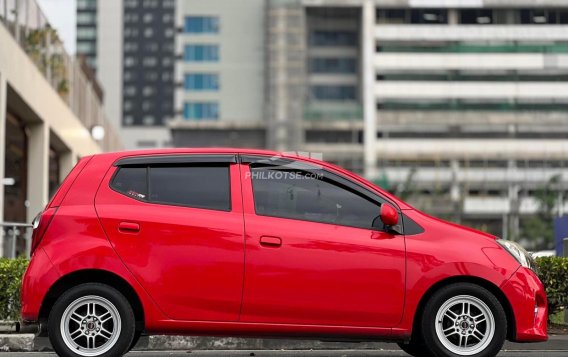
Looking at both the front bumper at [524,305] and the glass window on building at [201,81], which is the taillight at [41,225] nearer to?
the front bumper at [524,305]

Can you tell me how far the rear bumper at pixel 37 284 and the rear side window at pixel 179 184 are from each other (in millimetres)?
759

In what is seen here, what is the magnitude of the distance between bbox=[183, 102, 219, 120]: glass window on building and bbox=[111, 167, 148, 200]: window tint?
87387 millimetres

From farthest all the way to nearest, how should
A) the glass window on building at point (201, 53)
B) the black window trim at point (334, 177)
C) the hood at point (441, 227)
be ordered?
the glass window on building at point (201, 53), the black window trim at point (334, 177), the hood at point (441, 227)

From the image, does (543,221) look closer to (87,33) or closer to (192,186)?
(192,186)

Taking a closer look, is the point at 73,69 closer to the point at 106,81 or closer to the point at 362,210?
the point at 362,210

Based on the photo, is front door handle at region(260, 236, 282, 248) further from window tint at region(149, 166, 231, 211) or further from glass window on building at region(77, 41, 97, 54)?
glass window on building at region(77, 41, 97, 54)

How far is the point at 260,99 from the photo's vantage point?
94.4 meters

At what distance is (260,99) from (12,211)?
6271cm

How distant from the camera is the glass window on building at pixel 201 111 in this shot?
3720 inches

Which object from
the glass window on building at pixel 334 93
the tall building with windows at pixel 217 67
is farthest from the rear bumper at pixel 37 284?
the glass window on building at pixel 334 93

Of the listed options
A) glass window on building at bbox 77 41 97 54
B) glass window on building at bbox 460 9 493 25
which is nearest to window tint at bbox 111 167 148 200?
glass window on building at bbox 460 9 493 25

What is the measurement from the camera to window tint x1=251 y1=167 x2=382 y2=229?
7.31 meters

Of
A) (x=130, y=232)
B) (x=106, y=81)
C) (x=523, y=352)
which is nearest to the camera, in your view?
(x=130, y=232)

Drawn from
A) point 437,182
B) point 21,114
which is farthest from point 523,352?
point 437,182
